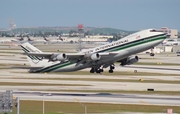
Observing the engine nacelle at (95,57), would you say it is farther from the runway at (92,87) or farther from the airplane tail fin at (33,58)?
the airplane tail fin at (33,58)

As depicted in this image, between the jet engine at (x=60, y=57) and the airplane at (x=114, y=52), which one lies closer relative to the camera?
the airplane at (x=114, y=52)

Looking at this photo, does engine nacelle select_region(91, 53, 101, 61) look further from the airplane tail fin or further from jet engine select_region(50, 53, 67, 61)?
the airplane tail fin

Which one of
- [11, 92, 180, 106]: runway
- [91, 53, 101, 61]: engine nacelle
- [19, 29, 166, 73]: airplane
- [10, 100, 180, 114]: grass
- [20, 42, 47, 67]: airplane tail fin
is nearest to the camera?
[10, 100, 180, 114]: grass

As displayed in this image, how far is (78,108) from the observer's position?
6134 cm

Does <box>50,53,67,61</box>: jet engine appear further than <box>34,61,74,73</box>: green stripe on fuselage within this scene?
No

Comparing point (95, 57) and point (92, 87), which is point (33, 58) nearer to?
point (92, 87)

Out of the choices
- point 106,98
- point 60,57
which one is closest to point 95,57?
point 60,57

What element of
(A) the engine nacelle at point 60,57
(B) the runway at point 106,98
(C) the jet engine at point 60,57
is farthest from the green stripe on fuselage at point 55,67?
(B) the runway at point 106,98

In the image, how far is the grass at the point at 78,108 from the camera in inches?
2327

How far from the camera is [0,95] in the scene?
43.2 metres

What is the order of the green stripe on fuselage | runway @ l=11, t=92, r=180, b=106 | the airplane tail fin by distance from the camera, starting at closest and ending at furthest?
runway @ l=11, t=92, r=180, b=106 → the green stripe on fuselage → the airplane tail fin

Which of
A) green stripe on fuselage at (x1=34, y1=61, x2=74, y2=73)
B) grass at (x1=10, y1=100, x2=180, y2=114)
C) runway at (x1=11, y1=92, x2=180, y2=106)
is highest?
green stripe on fuselage at (x1=34, y1=61, x2=74, y2=73)

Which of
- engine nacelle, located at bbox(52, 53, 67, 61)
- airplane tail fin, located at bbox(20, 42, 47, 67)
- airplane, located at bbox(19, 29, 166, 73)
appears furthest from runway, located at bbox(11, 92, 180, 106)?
airplane tail fin, located at bbox(20, 42, 47, 67)

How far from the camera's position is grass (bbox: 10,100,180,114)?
5909 centimetres
